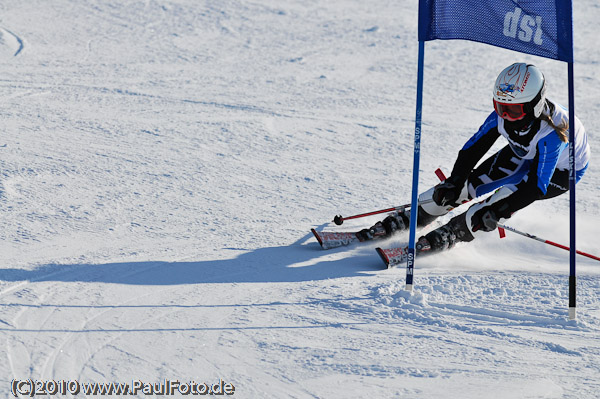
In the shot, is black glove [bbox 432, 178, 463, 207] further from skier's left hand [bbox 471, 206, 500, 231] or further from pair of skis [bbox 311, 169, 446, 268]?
skier's left hand [bbox 471, 206, 500, 231]

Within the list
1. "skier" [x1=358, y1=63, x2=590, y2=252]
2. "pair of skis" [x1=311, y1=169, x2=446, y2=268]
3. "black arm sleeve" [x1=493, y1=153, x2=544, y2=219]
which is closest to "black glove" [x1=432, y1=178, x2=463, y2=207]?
"skier" [x1=358, y1=63, x2=590, y2=252]

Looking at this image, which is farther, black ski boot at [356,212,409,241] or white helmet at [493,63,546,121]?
black ski boot at [356,212,409,241]

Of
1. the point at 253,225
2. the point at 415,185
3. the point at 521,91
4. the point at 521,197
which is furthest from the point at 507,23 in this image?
the point at 253,225

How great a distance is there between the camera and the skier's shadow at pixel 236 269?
4.95 metres

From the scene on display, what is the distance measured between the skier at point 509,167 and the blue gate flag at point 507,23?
2.41 feet

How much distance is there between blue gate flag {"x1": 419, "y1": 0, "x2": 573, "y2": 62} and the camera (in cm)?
441

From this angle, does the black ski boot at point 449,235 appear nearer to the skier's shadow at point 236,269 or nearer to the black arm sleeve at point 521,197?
the black arm sleeve at point 521,197

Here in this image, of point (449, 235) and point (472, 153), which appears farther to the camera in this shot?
point (472, 153)

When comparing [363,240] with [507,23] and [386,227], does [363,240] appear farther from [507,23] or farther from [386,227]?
[507,23]

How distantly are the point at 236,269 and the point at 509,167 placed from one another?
248 centimetres

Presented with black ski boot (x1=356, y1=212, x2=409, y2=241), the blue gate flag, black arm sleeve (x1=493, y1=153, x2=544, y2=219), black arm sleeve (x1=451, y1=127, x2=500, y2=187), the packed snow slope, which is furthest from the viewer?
black ski boot (x1=356, y1=212, x2=409, y2=241)

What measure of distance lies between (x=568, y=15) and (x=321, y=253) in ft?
8.24

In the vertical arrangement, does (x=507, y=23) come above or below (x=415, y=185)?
above

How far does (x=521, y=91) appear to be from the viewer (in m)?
5.23
